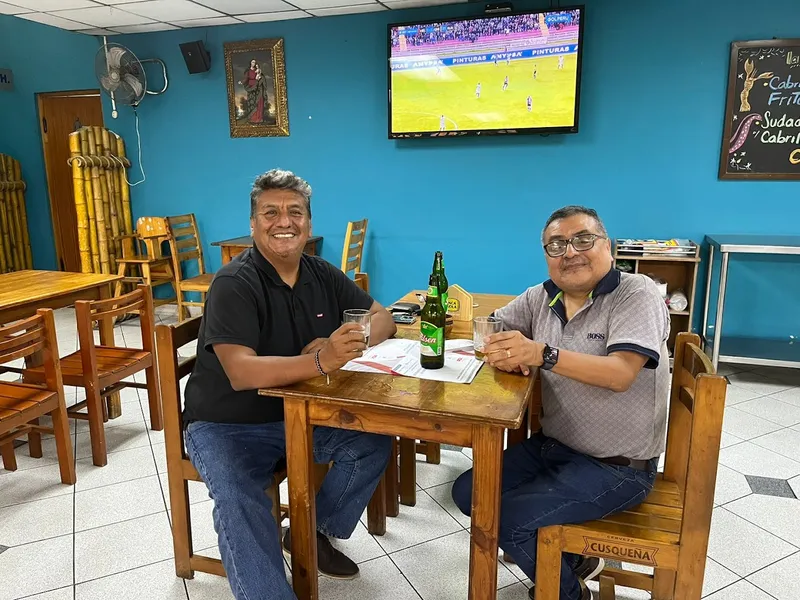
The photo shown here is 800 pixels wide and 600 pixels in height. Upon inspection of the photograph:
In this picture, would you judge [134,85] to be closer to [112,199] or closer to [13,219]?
[112,199]

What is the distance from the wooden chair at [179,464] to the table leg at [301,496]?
14 centimetres

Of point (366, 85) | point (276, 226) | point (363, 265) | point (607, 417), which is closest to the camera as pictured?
point (607, 417)

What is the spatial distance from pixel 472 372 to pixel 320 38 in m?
3.98

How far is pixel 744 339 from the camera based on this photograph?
4051 millimetres

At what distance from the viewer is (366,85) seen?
463 cm

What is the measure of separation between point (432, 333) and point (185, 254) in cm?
407

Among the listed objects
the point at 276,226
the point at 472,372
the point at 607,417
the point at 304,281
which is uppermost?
the point at 276,226

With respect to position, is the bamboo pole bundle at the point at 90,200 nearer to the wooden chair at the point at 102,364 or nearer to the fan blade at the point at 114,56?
the fan blade at the point at 114,56

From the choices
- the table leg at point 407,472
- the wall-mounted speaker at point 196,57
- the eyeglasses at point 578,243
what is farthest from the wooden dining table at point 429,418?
the wall-mounted speaker at point 196,57

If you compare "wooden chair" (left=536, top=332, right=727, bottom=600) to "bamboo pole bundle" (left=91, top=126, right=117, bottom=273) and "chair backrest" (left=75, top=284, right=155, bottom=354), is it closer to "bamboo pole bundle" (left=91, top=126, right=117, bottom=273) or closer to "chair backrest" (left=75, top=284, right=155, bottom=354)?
"chair backrest" (left=75, top=284, right=155, bottom=354)

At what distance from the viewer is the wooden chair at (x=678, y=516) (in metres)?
1.26

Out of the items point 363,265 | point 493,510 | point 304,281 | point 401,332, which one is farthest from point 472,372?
point 363,265

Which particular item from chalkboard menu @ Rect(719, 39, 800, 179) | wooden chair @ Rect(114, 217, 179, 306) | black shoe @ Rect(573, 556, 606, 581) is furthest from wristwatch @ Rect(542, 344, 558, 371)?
wooden chair @ Rect(114, 217, 179, 306)

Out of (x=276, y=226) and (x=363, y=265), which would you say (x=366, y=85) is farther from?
(x=276, y=226)
